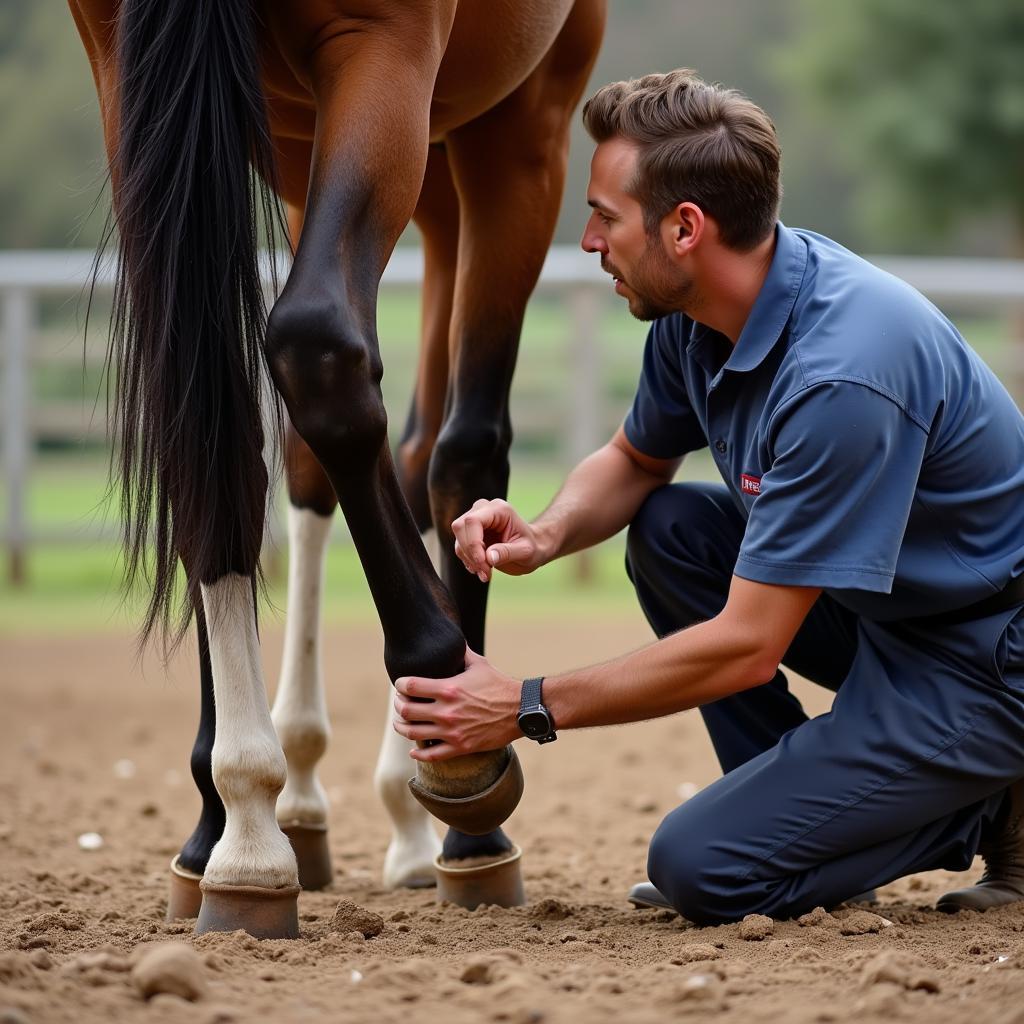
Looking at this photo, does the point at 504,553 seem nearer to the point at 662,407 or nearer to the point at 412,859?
the point at 662,407

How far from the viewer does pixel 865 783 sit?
223cm

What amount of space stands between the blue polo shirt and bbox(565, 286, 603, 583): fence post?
5582mm

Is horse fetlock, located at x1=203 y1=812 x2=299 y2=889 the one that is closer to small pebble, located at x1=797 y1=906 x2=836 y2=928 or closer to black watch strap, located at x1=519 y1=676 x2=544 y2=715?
black watch strap, located at x1=519 y1=676 x2=544 y2=715

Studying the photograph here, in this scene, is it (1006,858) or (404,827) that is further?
(404,827)

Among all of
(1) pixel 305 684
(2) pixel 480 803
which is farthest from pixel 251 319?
(1) pixel 305 684

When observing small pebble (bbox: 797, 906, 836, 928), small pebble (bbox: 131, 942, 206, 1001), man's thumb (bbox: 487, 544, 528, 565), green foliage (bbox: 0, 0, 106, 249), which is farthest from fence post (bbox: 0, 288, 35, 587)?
green foliage (bbox: 0, 0, 106, 249)

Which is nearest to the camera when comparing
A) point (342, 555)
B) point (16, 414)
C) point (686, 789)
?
point (686, 789)

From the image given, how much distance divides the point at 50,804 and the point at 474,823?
1.76 m

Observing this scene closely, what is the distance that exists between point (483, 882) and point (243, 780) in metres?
0.61

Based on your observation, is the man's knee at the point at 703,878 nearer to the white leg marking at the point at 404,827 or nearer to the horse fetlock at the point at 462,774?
the horse fetlock at the point at 462,774

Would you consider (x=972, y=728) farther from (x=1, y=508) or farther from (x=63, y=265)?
(x=1, y=508)

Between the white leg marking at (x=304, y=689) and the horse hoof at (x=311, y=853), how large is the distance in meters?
0.02

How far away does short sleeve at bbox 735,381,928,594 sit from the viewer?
2033 millimetres

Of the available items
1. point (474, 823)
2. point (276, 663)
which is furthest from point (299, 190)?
point (276, 663)
